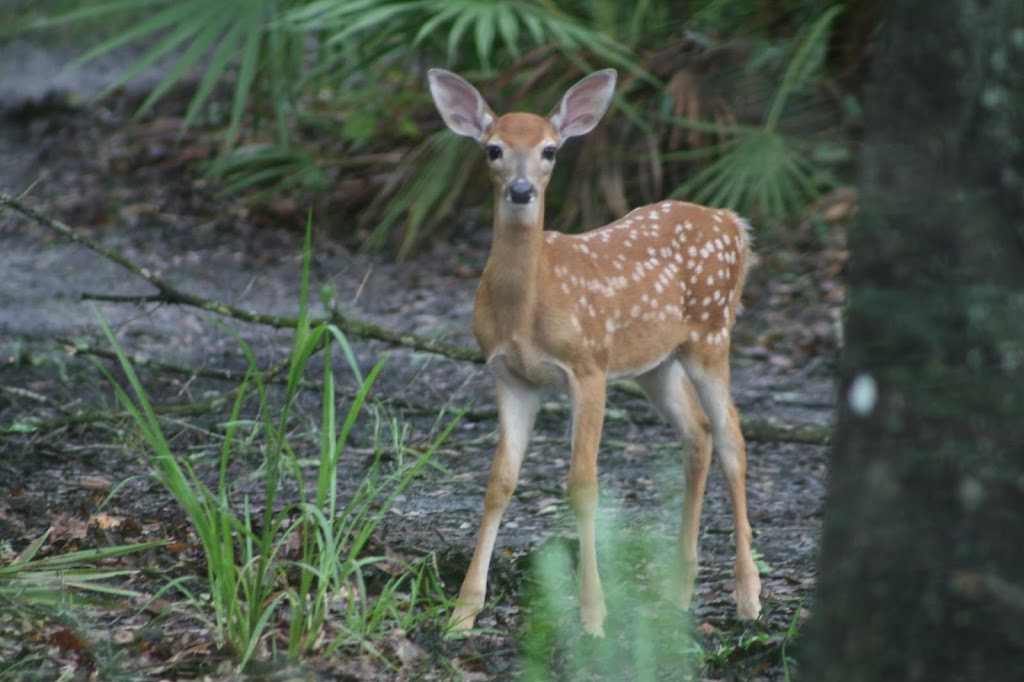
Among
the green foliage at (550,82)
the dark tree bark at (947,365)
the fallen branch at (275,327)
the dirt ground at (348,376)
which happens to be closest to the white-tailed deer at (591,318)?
the dirt ground at (348,376)

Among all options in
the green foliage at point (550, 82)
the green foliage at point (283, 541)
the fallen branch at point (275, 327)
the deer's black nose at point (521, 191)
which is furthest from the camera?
the green foliage at point (550, 82)

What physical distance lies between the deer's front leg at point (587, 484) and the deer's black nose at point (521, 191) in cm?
54

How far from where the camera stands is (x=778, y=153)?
7.89m

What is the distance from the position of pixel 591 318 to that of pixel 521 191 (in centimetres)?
48

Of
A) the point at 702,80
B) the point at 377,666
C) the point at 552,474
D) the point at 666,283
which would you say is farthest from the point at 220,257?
the point at 377,666

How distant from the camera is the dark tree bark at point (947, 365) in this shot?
81.2 inches

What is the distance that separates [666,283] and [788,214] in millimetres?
4238

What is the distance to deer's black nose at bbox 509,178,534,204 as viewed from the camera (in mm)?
3988

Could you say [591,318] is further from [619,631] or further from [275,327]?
[275,327]

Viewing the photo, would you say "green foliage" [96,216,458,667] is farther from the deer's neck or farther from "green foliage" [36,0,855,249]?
"green foliage" [36,0,855,249]

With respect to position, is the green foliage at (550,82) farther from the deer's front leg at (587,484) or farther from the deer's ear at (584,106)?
the deer's front leg at (587,484)

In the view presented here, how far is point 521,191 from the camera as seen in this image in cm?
399

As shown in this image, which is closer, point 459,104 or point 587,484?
point 587,484

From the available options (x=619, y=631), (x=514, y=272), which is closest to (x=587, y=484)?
(x=619, y=631)
